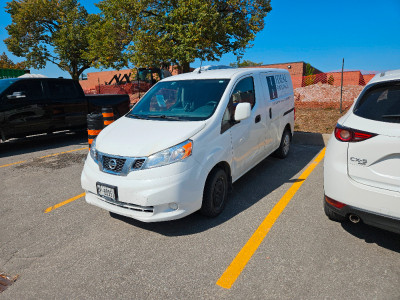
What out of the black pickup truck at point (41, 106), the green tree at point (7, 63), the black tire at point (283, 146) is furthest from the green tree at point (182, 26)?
the green tree at point (7, 63)

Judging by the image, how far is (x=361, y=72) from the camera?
25.0 m

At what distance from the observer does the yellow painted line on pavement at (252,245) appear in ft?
8.14

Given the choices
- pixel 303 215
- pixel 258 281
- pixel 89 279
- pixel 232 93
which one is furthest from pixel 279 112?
pixel 89 279

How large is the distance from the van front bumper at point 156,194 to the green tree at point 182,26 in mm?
14611

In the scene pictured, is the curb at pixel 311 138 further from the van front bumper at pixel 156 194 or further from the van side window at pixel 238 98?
the van front bumper at pixel 156 194

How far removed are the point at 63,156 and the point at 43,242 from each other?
160 inches

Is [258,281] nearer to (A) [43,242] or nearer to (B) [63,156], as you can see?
(A) [43,242]

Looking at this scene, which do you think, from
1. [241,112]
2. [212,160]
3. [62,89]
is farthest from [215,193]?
[62,89]

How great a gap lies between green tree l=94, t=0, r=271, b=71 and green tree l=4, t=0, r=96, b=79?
974 cm

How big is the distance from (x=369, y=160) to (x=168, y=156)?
6.17 feet

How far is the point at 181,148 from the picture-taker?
2.98 meters

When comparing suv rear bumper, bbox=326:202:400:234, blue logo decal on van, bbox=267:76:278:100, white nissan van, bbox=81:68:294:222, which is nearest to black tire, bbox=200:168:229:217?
white nissan van, bbox=81:68:294:222

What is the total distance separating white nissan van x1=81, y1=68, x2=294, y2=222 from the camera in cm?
292

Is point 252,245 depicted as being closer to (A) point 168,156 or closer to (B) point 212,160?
(B) point 212,160
